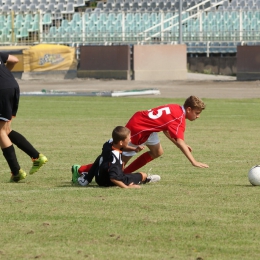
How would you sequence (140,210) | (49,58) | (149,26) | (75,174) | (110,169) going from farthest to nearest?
(149,26) → (49,58) → (75,174) → (110,169) → (140,210)

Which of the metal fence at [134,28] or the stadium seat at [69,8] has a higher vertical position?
the stadium seat at [69,8]

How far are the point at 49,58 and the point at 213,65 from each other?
864 cm

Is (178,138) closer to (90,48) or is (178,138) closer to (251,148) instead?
(251,148)

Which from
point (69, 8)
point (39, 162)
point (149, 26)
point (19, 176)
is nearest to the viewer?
point (19, 176)

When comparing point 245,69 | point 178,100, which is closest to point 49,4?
point 245,69

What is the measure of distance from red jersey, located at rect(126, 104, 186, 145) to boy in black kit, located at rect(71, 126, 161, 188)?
11.6 inches

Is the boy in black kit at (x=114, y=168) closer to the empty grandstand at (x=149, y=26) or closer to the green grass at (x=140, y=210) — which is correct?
the green grass at (x=140, y=210)

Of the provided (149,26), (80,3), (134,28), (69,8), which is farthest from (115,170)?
(80,3)

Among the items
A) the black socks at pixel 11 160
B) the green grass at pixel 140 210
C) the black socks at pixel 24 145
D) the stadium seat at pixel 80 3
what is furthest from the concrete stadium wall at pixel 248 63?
the black socks at pixel 11 160

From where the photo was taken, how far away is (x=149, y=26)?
4300cm

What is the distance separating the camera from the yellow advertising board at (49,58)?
37.5 m

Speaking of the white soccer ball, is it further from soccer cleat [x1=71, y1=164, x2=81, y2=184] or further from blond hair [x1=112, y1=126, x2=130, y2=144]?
blond hair [x1=112, y1=126, x2=130, y2=144]

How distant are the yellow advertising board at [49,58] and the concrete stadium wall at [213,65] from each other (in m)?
6.98

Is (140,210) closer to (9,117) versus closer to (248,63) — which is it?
(9,117)
